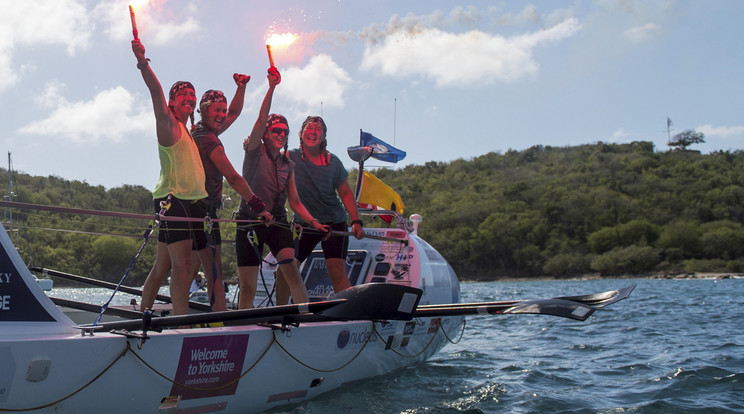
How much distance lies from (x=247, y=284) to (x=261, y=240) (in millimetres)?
427

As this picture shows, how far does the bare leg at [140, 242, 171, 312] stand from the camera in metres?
5.46

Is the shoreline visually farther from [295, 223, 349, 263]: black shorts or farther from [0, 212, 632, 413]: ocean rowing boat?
[0, 212, 632, 413]: ocean rowing boat

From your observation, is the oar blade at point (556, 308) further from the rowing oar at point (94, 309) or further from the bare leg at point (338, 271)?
the rowing oar at point (94, 309)

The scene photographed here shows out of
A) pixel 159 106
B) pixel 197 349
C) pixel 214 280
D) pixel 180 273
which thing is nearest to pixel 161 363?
pixel 197 349

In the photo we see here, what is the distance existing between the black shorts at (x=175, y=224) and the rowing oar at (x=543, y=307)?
2021 millimetres

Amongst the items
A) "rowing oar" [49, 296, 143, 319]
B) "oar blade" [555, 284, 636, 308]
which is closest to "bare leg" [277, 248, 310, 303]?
"rowing oar" [49, 296, 143, 319]

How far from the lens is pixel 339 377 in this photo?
6.56 metres

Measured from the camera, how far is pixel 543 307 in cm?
575

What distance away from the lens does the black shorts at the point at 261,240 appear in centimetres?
636

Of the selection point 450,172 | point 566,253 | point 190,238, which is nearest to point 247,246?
point 190,238

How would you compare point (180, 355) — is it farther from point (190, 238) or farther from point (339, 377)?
point (339, 377)

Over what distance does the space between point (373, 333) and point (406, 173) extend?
114721 mm

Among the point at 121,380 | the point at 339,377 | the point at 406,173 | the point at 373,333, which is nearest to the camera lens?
the point at 121,380

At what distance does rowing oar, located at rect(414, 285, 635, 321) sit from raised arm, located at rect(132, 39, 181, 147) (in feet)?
8.11
